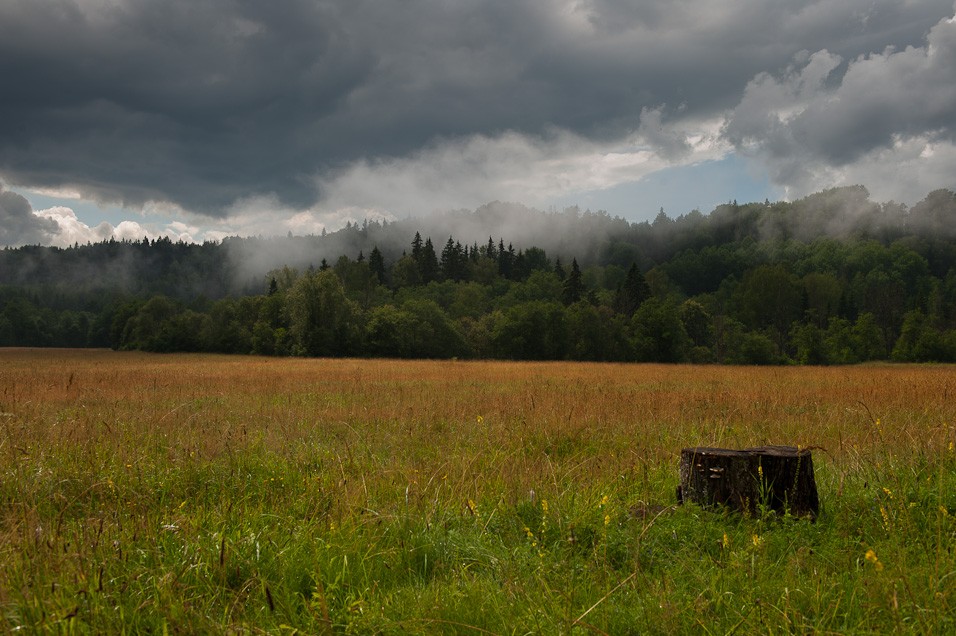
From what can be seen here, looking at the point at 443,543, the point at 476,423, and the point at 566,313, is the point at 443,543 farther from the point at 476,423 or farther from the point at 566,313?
the point at 566,313

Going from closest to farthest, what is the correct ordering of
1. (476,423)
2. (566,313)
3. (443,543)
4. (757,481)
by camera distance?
(443,543), (757,481), (476,423), (566,313)

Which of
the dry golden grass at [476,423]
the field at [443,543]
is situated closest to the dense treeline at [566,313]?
the dry golden grass at [476,423]

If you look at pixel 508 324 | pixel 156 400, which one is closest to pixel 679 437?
pixel 156 400

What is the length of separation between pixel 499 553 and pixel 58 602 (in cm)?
240

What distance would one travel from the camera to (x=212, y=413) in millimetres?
11789

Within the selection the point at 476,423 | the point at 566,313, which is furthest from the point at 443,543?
the point at 566,313

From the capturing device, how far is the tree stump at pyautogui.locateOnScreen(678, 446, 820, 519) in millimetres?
4473

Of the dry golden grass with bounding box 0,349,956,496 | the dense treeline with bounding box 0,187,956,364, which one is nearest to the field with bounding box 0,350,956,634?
the dry golden grass with bounding box 0,349,956,496

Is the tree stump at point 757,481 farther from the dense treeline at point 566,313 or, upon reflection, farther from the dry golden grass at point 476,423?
the dense treeline at point 566,313

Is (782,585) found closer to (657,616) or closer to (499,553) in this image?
(657,616)

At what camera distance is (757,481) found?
4.52 metres

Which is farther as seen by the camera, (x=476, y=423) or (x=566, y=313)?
(x=566, y=313)

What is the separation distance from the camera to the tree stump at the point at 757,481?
14.7 ft

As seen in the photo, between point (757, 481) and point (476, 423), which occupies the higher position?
point (757, 481)
